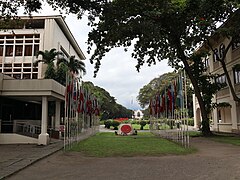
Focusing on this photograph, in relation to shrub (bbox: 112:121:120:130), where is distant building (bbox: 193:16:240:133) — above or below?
above

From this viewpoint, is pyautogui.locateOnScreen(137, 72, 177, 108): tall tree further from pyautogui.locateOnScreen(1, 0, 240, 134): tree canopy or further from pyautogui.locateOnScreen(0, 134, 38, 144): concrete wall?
pyautogui.locateOnScreen(0, 134, 38, 144): concrete wall

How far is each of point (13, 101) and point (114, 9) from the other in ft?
50.0

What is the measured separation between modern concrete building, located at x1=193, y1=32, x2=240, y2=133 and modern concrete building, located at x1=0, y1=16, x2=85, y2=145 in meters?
14.3

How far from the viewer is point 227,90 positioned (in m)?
26.3

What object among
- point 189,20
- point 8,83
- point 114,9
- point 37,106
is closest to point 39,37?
point 37,106

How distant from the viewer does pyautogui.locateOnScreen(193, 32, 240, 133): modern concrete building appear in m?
24.2

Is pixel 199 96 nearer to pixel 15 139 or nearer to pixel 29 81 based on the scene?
pixel 29 81

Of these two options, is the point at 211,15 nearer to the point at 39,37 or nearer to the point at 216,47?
the point at 216,47

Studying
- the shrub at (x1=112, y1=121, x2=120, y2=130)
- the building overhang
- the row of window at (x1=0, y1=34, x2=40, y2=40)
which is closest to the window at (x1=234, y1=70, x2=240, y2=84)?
the building overhang

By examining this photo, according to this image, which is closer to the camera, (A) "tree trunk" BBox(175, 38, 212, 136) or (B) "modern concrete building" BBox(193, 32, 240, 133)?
(A) "tree trunk" BBox(175, 38, 212, 136)

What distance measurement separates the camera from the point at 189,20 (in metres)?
19.4

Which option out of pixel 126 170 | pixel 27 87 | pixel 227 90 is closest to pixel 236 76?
pixel 227 90

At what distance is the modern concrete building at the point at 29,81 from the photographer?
16719mm

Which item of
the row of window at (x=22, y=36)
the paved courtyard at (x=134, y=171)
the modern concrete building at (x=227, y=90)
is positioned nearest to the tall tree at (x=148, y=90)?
the modern concrete building at (x=227, y=90)
